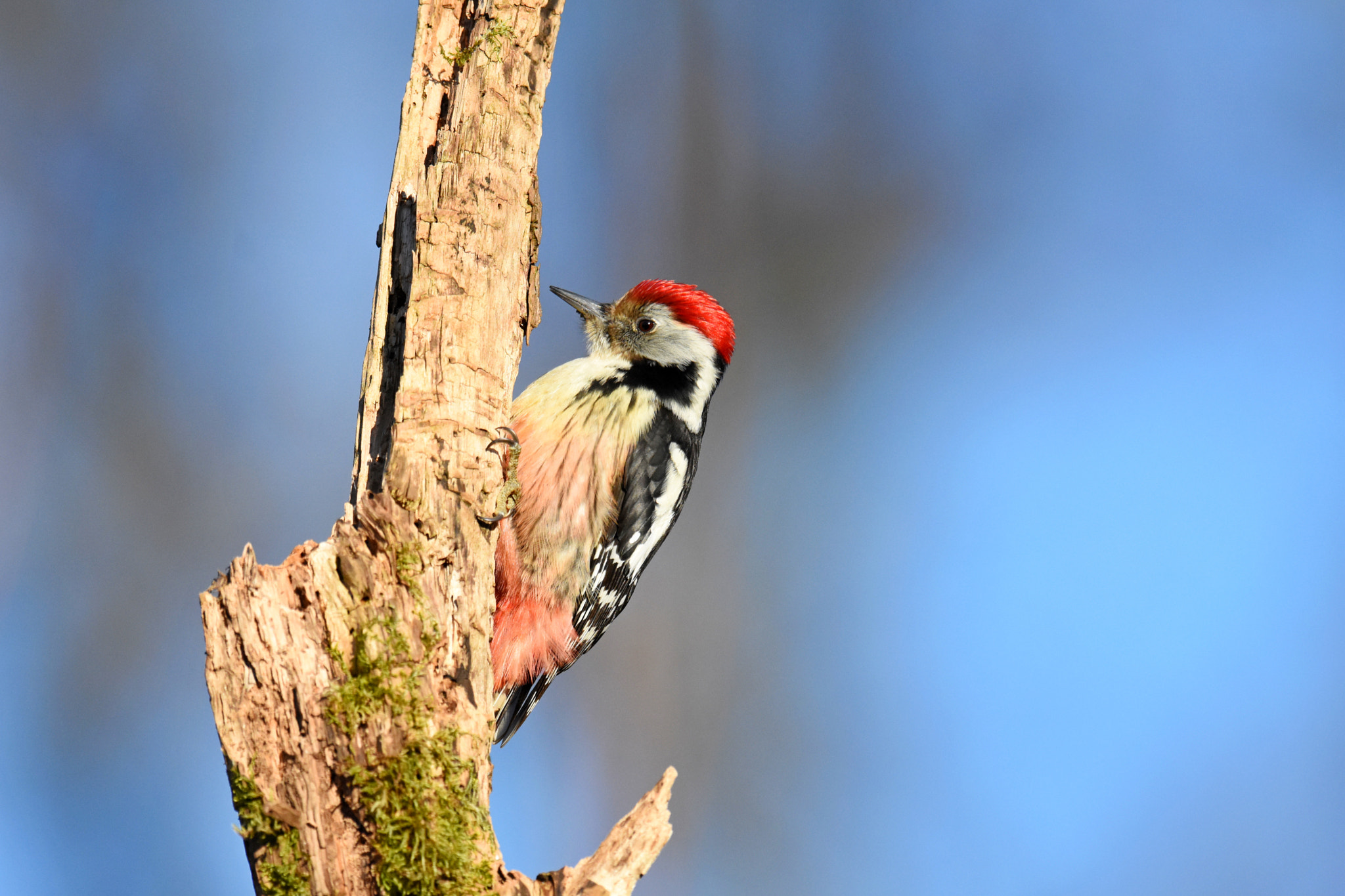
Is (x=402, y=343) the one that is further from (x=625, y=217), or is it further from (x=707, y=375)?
(x=625, y=217)

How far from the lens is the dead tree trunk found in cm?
169

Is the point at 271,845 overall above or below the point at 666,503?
below

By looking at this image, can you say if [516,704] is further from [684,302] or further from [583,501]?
[684,302]

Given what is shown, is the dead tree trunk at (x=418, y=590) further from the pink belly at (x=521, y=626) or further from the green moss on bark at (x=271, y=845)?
the pink belly at (x=521, y=626)

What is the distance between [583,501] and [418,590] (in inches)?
42.5

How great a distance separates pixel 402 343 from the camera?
7.20ft

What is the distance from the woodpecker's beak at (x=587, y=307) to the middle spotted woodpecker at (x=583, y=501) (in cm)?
19

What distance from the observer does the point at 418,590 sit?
1870mm

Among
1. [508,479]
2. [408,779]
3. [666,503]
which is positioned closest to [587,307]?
[666,503]

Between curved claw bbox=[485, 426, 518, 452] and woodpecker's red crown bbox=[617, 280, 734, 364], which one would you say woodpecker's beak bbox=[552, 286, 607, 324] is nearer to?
woodpecker's red crown bbox=[617, 280, 734, 364]

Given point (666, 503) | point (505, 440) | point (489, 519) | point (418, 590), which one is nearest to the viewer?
point (418, 590)

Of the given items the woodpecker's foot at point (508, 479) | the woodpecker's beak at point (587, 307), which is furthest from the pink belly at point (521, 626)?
the woodpecker's beak at point (587, 307)

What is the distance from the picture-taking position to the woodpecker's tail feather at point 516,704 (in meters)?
3.01

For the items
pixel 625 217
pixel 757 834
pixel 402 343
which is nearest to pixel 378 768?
pixel 402 343
